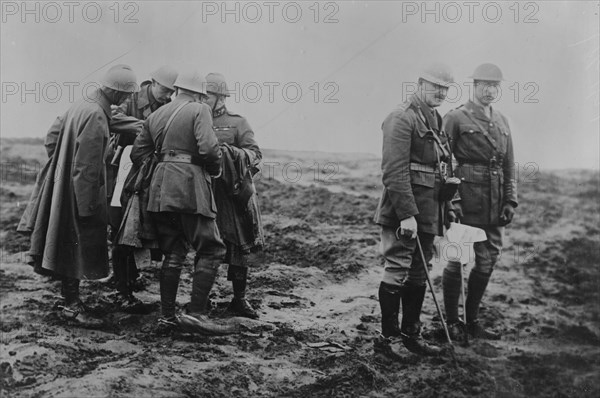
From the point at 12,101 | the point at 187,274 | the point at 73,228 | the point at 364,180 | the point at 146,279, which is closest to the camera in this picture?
the point at 73,228

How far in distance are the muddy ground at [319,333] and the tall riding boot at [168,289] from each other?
185 millimetres

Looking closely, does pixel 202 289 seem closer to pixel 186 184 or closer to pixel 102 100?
pixel 186 184

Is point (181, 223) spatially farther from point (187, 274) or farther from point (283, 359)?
point (187, 274)

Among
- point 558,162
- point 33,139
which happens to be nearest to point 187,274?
point 558,162

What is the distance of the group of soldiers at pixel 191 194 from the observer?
447 cm

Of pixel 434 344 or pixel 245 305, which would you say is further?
pixel 245 305

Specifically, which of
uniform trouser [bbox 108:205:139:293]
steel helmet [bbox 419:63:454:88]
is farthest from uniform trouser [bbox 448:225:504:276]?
uniform trouser [bbox 108:205:139:293]

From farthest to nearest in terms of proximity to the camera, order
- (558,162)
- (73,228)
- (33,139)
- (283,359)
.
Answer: (33,139), (558,162), (73,228), (283,359)

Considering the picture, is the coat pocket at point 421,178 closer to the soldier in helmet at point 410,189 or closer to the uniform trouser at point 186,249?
the soldier in helmet at point 410,189

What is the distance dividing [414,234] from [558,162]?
12.7ft

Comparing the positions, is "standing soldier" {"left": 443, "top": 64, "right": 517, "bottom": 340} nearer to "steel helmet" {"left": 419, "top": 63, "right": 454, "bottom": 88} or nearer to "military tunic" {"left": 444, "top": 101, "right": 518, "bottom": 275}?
"military tunic" {"left": 444, "top": 101, "right": 518, "bottom": 275}

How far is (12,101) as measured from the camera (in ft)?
18.5

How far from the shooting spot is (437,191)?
15.3 ft

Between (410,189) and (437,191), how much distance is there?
0.31m
